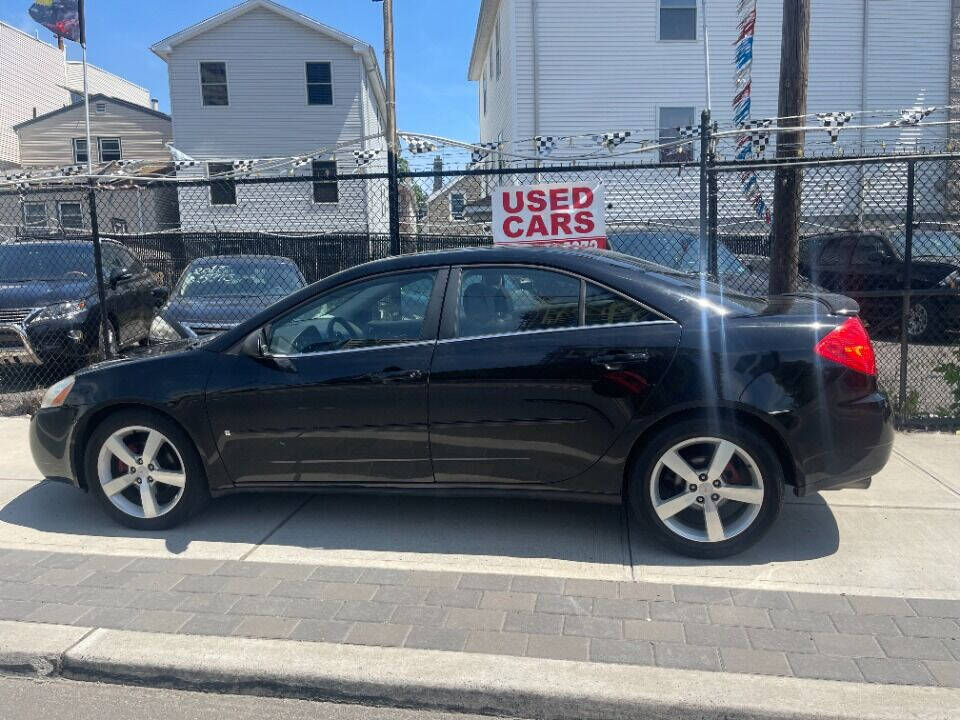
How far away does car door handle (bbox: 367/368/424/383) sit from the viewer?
4.14 m

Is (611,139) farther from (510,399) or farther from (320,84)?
(320,84)

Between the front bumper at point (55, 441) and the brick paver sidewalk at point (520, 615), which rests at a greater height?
the front bumper at point (55, 441)

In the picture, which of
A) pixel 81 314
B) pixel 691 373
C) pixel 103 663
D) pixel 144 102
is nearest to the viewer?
pixel 103 663

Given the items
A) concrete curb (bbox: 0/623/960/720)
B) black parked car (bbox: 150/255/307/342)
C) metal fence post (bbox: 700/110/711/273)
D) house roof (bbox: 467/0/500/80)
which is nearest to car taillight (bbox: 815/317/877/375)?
concrete curb (bbox: 0/623/960/720)

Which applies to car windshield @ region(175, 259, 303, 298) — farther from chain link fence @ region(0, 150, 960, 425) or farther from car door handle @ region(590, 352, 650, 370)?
car door handle @ region(590, 352, 650, 370)

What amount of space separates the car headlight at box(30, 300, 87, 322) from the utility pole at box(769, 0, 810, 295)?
276 inches

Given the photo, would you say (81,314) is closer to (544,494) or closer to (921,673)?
(544,494)

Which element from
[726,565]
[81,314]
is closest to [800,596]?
[726,565]

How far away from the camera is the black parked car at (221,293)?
7.88 meters

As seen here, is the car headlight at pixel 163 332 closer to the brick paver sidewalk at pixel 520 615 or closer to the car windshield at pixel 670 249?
the brick paver sidewalk at pixel 520 615

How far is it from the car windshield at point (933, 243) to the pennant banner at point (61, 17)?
19.6 m

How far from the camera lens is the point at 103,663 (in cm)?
324

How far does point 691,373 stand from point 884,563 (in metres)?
1.39

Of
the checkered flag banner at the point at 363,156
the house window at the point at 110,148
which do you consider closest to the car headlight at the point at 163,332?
the checkered flag banner at the point at 363,156
